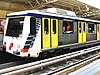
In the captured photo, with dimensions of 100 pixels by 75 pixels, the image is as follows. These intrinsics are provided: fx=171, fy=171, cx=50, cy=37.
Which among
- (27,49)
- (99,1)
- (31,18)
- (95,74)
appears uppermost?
(99,1)

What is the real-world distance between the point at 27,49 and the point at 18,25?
1307 millimetres

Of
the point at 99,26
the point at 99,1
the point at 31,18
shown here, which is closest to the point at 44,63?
the point at 31,18

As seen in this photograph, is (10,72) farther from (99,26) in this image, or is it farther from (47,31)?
(99,26)

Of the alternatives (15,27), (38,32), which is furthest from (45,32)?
(15,27)

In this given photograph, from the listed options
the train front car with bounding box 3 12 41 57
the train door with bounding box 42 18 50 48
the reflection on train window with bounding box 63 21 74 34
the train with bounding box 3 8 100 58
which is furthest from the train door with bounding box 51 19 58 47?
the train front car with bounding box 3 12 41 57

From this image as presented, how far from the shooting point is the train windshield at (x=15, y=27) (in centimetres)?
768

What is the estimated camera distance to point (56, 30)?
8.66 meters

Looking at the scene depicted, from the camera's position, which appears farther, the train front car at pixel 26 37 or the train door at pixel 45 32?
the train door at pixel 45 32

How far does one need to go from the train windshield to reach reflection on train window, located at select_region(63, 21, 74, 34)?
2.66 meters

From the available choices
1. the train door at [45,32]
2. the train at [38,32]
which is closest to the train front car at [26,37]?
the train at [38,32]

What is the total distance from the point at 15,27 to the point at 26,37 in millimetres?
1039

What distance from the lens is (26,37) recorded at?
7328 millimetres

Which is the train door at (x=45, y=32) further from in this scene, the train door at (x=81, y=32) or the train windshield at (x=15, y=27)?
the train door at (x=81, y=32)

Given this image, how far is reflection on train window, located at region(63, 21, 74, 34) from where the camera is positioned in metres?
9.37
